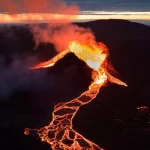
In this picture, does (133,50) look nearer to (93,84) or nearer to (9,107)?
(93,84)

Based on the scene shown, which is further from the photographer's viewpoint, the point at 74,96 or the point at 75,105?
the point at 74,96

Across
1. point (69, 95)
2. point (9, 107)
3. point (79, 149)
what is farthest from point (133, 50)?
point (79, 149)

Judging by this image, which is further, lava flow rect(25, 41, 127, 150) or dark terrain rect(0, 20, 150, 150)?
Result: dark terrain rect(0, 20, 150, 150)

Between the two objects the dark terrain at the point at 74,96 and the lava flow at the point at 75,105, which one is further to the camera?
the dark terrain at the point at 74,96
